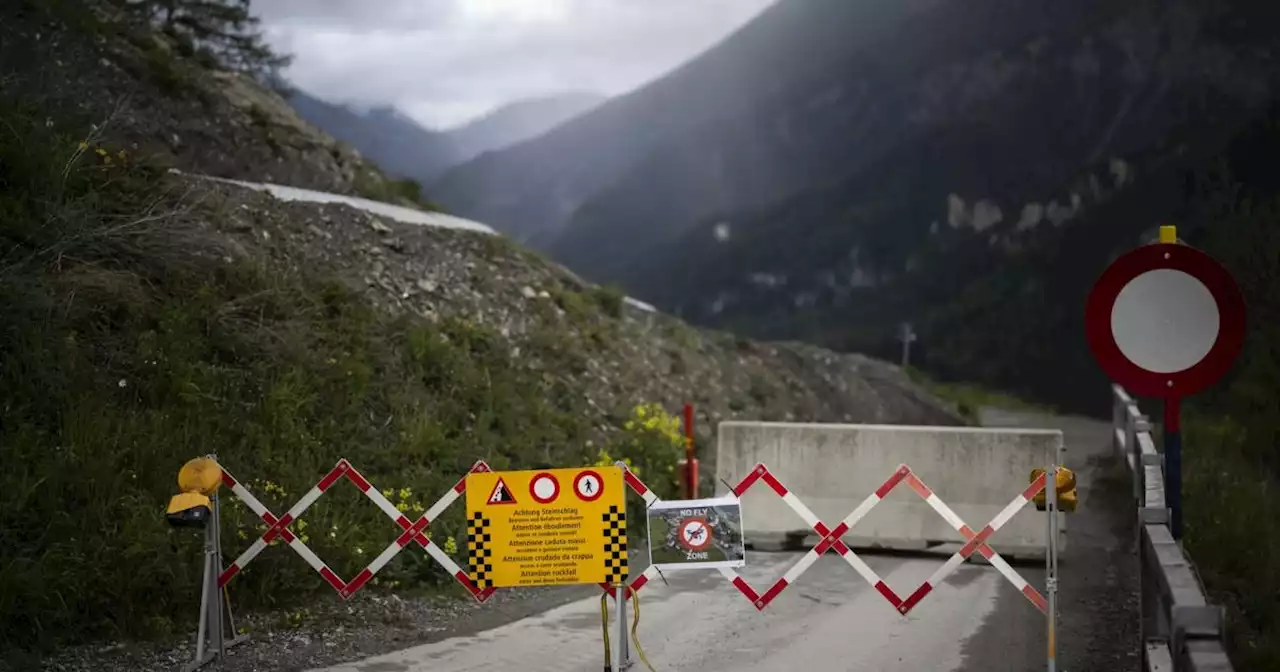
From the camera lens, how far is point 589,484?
6.58 m

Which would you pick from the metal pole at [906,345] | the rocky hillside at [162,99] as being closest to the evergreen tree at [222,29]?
the rocky hillside at [162,99]

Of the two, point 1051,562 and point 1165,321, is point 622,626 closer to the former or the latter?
point 1051,562

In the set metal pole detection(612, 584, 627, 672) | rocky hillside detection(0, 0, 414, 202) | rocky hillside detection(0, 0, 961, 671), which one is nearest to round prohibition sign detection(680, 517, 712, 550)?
metal pole detection(612, 584, 627, 672)

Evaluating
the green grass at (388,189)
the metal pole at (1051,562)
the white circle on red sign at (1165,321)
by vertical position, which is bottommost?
the metal pole at (1051,562)

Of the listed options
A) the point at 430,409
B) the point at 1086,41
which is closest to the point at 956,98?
the point at 1086,41

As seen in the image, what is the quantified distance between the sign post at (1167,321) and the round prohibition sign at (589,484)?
2.99 meters

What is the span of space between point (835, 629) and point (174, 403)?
6.30m

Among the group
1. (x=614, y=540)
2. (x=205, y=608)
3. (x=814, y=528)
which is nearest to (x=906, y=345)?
(x=814, y=528)

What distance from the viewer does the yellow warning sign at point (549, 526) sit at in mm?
6574

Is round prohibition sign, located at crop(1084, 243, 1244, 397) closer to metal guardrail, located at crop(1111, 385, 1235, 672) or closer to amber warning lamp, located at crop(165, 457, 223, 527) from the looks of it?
metal guardrail, located at crop(1111, 385, 1235, 672)

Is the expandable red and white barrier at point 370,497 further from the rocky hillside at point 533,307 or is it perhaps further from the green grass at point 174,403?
the rocky hillside at point 533,307

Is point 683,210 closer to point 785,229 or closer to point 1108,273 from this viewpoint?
point 785,229

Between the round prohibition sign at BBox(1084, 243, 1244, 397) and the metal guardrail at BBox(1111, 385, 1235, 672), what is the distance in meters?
0.81

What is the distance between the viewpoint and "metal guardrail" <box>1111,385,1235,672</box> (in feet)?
13.7
